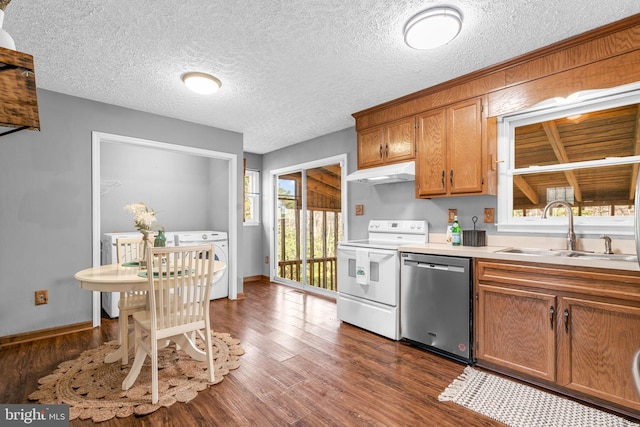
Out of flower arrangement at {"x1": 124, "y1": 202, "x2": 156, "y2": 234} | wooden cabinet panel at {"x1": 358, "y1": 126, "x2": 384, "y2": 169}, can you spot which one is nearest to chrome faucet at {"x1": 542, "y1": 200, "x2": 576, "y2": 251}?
wooden cabinet panel at {"x1": 358, "y1": 126, "x2": 384, "y2": 169}

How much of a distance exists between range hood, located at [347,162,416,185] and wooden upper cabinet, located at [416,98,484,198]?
0.10 m

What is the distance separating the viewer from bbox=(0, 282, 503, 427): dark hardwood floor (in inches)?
68.9

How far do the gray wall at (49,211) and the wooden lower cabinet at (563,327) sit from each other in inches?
150

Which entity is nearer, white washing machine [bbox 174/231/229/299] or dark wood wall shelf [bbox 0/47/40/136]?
dark wood wall shelf [bbox 0/47/40/136]

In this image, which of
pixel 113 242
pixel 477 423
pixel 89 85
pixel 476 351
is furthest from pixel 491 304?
pixel 89 85

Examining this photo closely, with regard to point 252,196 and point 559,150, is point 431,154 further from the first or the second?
point 252,196

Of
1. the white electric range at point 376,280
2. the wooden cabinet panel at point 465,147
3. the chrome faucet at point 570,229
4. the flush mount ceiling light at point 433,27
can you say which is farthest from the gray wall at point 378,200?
the flush mount ceiling light at point 433,27

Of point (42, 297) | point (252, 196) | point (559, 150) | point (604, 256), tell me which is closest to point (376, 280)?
point (604, 256)

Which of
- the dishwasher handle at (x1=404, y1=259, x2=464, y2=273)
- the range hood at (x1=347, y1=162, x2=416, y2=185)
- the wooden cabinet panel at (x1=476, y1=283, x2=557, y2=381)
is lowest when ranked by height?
the wooden cabinet panel at (x1=476, y1=283, x2=557, y2=381)

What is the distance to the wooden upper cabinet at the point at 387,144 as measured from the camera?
10.3 ft

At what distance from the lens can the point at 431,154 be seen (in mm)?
2947

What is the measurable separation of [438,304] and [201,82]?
2.78 meters

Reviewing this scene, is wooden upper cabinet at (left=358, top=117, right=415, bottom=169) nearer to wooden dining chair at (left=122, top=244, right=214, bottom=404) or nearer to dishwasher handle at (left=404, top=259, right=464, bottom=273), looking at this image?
dishwasher handle at (left=404, top=259, right=464, bottom=273)

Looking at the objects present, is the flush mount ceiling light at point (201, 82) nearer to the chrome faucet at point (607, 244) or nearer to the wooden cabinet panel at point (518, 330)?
the wooden cabinet panel at point (518, 330)
